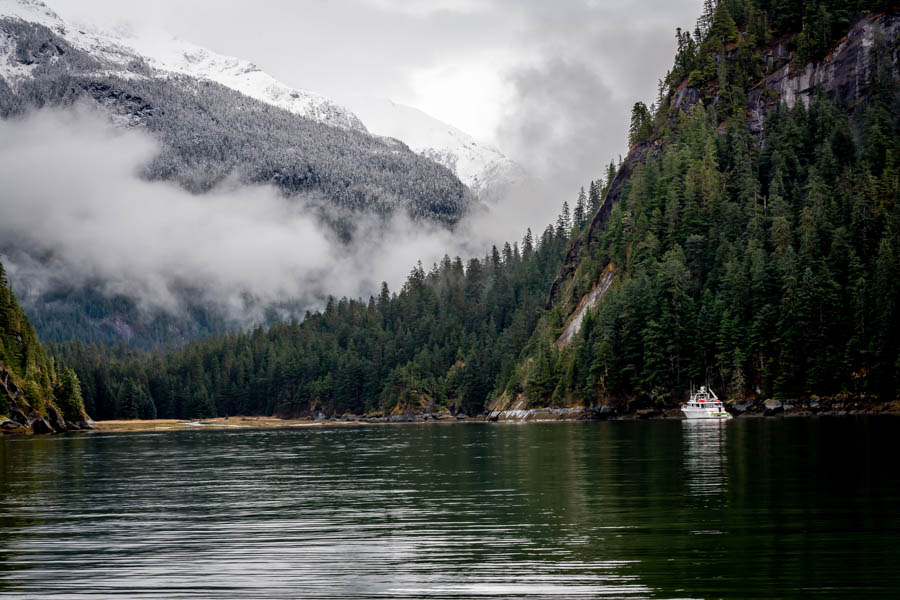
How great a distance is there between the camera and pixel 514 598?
20844mm

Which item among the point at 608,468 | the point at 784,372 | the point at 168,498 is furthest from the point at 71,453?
the point at 784,372

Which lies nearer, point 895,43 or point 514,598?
point 514,598

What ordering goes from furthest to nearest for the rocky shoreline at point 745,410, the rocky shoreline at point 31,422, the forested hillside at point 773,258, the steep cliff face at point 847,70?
1. the steep cliff face at point 847,70
2. the rocky shoreline at point 31,422
3. the forested hillside at point 773,258
4. the rocky shoreline at point 745,410

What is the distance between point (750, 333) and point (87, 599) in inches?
5251

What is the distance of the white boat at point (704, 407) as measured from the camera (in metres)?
135

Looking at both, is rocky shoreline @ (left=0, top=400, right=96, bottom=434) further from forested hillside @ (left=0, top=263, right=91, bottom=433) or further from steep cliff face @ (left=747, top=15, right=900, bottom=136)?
steep cliff face @ (left=747, top=15, right=900, bottom=136)

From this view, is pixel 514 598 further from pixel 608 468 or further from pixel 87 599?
pixel 608 468

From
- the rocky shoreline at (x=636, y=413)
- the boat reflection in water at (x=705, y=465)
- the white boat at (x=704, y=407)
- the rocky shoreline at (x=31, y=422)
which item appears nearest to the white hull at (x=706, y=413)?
the white boat at (x=704, y=407)

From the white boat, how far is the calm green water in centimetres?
7394

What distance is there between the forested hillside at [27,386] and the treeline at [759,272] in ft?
324

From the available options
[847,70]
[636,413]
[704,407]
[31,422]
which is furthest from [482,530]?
[847,70]

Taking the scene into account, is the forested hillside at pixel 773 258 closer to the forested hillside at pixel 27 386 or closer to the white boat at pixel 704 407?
the white boat at pixel 704 407

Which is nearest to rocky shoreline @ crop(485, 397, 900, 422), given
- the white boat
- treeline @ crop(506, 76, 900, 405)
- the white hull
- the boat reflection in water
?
treeline @ crop(506, 76, 900, 405)

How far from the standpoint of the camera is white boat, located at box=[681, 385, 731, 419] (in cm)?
13538
